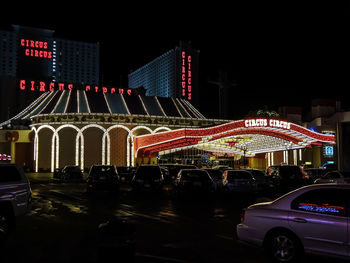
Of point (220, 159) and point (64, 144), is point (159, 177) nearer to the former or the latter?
point (64, 144)

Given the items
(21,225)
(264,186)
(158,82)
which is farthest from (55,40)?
(21,225)

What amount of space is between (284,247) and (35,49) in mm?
98438

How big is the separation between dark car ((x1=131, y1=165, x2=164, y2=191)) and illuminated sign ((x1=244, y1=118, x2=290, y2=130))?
19.3 m

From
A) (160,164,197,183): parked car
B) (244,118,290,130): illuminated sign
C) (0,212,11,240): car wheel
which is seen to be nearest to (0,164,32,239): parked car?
(0,212,11,240): car wheel

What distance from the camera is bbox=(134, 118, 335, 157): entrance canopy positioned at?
131 ft

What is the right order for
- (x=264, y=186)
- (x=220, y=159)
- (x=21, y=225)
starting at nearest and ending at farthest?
(x=21, y=225) → (x=264, y=186) → (x=220, y=159)

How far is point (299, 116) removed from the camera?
66375mm

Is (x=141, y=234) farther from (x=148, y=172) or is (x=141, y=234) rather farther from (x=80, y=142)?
(x=80, y=142)

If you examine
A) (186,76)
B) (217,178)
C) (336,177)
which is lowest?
(217,178)

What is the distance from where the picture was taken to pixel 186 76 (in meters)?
87.4

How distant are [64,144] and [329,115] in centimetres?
4023

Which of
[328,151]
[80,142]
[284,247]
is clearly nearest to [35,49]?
[80,142]

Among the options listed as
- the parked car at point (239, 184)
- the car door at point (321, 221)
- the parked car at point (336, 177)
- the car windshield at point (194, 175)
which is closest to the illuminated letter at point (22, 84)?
the car windshield at point (194, 175)

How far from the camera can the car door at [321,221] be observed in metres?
6.59
